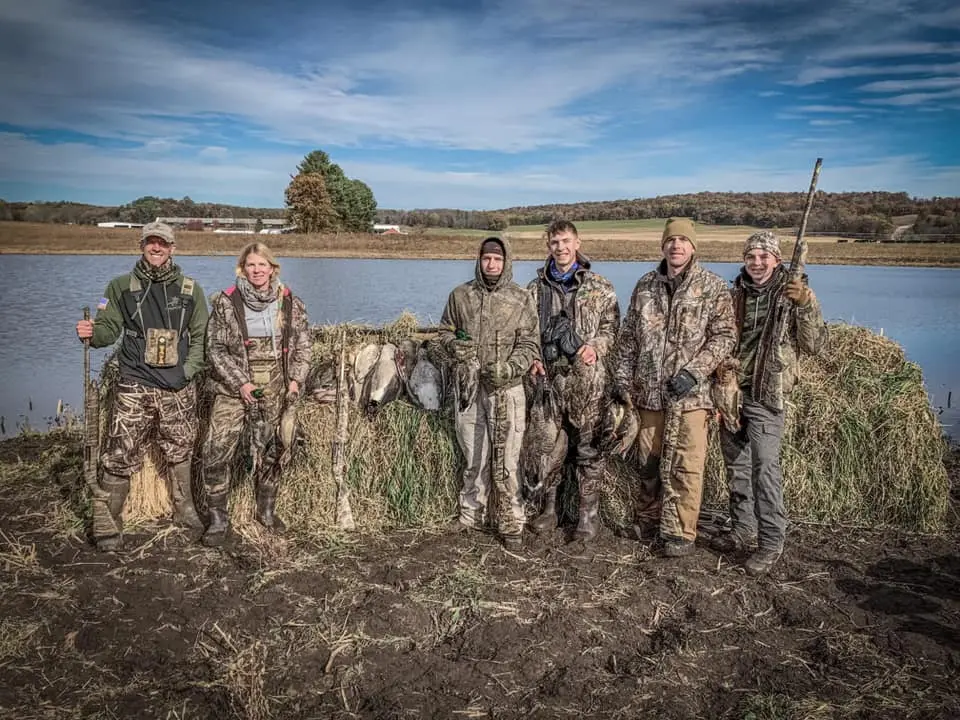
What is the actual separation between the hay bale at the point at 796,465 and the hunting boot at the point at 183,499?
0.24 m

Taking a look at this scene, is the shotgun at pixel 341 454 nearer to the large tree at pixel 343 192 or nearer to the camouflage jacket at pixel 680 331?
the camouflage jacket at pixel 680 331

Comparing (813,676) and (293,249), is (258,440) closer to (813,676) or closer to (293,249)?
(813,676)

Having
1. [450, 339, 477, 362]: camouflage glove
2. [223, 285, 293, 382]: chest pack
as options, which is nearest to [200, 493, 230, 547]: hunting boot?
[223, 285, 293, 382]: chest pack

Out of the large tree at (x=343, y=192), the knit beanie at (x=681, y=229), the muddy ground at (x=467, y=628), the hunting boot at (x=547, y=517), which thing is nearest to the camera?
the muddy ground at (x=467, y=628)

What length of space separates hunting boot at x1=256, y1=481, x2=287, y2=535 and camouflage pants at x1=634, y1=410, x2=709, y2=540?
3046 millimetres

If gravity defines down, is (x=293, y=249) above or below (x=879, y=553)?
above

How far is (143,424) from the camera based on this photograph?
534 cm

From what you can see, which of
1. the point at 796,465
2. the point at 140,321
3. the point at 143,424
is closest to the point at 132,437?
the point at 143,424

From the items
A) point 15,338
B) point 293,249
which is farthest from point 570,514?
point 293,249

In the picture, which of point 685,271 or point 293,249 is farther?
point 293,249

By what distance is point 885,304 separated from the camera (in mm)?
21859

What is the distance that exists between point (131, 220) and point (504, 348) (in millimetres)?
50559

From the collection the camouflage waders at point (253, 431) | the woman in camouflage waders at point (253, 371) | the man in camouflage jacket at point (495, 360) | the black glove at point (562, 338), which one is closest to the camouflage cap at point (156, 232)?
the woman in camouflage waders at point (253, 371)

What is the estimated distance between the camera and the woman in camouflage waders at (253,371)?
17.3ft
